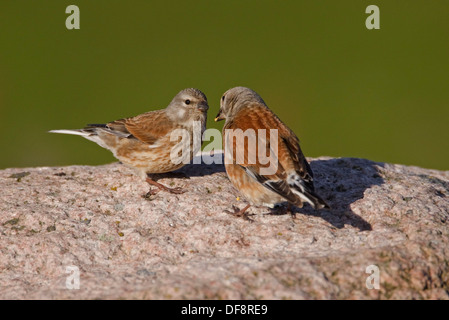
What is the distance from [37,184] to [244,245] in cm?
249

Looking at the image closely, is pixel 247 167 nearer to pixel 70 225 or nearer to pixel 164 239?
pixel 164 239

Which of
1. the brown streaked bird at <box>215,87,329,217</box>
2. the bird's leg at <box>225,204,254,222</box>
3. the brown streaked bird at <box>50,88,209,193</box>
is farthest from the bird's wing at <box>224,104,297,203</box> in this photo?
the brown streaked bird at <box>50,88,209,193</box>

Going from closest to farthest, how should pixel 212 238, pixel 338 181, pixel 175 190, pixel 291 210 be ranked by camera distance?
1. pixel 212 238
2. pixel 291 210
3. pixel 175 190
4. pixel 338 181

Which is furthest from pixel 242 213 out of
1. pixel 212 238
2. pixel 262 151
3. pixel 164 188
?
pixel 164 188

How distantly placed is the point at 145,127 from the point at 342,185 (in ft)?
7.64

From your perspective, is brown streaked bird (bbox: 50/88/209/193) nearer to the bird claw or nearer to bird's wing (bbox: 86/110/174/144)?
bird's wing (bbox: 86/110/174/144)

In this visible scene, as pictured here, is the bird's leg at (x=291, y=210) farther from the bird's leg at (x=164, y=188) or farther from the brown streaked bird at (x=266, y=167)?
the bird's leg at (x=164, y=188)

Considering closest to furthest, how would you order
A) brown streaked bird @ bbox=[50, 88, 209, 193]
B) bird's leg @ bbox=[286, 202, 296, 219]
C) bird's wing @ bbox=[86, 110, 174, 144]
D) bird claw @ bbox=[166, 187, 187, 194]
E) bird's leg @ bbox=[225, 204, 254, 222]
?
bird's leg @ bbox=[225, 204, 254, 222] → bird's leg @ bbox=[286, 202, 296, 219] → bird claw @ bbox=[166, 187, 187, 194] → brown streaked bird @ bbox=[50, 88, 209, 193] → bird's wing @ bbox=[86, 110, 174, 144]

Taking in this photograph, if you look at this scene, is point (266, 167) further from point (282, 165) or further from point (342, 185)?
point (342, 185)

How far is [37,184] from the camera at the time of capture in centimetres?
589

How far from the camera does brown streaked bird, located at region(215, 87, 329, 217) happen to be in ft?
15.9

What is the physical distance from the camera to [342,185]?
19.0 ft

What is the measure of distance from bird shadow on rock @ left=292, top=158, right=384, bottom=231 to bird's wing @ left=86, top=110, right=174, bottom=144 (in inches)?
69.1
